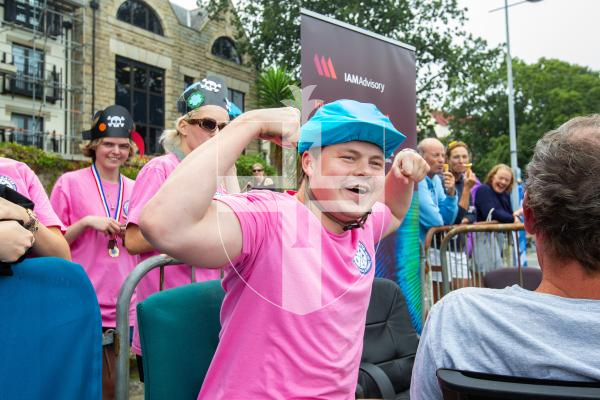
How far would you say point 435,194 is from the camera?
4.35 meters

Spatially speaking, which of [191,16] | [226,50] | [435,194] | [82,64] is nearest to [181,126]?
[435,194]

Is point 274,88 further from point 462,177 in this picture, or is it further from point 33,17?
point 33,17

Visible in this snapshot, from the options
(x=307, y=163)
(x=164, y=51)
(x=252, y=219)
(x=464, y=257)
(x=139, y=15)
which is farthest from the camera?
(x=164, y=51)

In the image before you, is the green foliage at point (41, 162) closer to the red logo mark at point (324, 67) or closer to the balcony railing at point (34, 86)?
the red logo mark at point (324, 67)

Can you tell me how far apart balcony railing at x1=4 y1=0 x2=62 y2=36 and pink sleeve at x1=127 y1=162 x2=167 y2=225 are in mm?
18211

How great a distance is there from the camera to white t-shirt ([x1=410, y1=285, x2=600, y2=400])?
98cm

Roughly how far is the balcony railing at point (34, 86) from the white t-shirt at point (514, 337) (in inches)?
756

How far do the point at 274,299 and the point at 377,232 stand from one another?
669mm

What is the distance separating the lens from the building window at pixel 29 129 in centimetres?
1723

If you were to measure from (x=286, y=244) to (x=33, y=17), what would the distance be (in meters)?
20.0

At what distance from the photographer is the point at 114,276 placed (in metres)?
2.75

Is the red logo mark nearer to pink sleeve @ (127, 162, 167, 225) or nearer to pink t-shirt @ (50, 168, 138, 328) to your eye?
pink sleeve @ (127, 162, 167, 225)

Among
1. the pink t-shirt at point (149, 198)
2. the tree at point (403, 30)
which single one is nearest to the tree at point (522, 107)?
the tree at point (403, 30)

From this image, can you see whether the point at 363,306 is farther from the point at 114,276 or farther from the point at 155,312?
the point at 114,276
